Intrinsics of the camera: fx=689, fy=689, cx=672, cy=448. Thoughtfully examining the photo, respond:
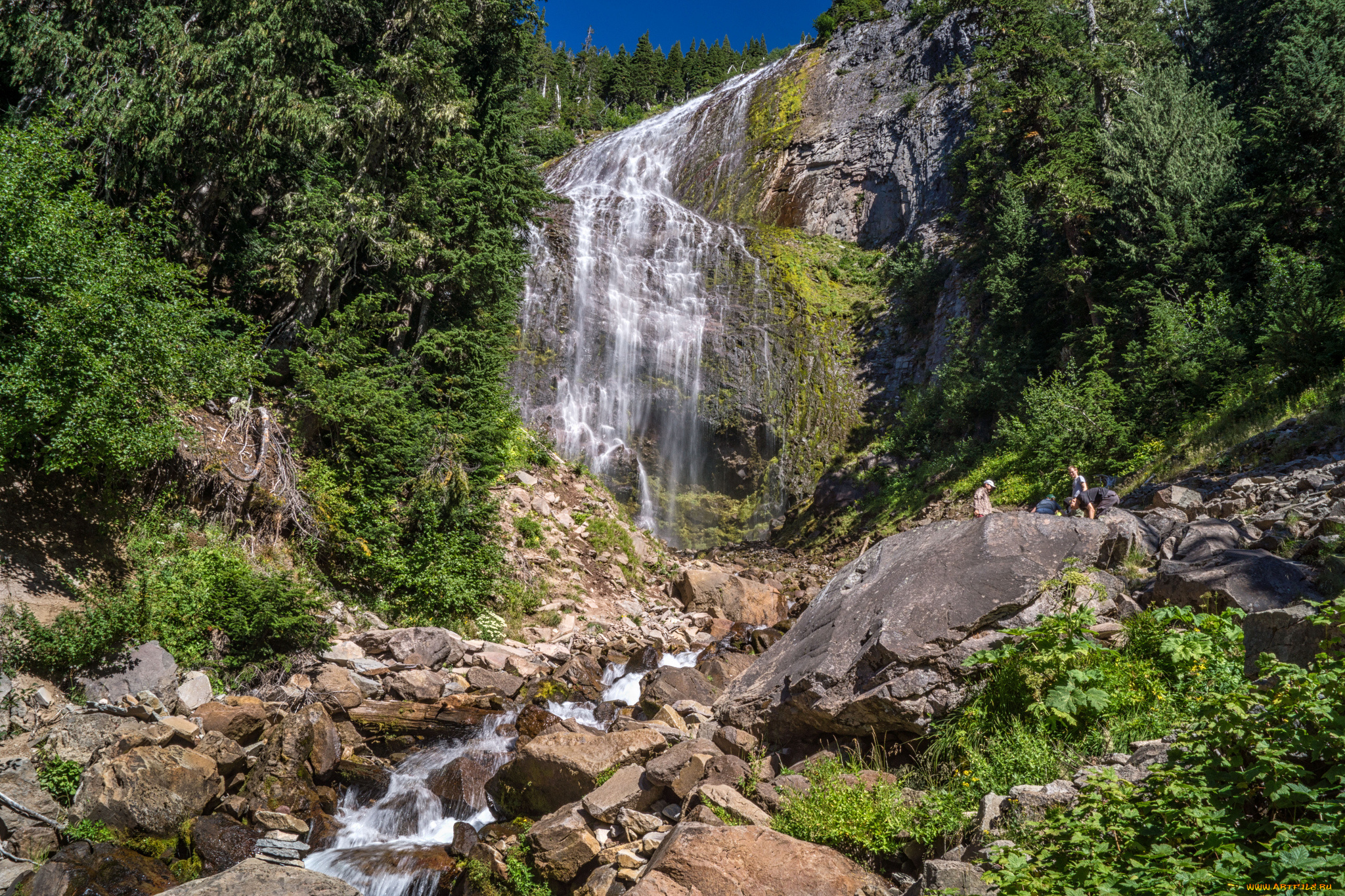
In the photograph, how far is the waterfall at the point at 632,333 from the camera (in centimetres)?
2370

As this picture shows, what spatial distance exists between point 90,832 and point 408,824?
2.60m

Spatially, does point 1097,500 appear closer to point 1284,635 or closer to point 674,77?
point 1284,635

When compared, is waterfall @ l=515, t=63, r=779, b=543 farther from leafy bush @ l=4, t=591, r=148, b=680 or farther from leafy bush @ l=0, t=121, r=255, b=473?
leafy bush @ l=4, t=591, r=148, b=680

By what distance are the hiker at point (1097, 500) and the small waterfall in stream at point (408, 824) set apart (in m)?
8.09

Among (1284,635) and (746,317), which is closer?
(1284,635)

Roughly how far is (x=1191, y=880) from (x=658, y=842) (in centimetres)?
376

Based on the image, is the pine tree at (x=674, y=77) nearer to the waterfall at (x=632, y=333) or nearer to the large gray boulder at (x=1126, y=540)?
the waterfall at (x=632, y=333)

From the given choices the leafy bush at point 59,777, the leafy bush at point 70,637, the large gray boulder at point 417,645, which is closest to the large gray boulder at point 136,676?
the leafy bush at point 70,637

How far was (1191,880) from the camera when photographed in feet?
8.70

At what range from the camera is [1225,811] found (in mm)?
2934

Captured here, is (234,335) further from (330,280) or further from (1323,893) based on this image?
(1323,893)

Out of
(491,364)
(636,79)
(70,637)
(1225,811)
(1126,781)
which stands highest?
(636,79)

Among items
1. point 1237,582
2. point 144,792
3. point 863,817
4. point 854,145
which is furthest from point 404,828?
point 854,145

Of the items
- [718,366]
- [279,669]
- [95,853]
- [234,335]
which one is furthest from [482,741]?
[718,366]
